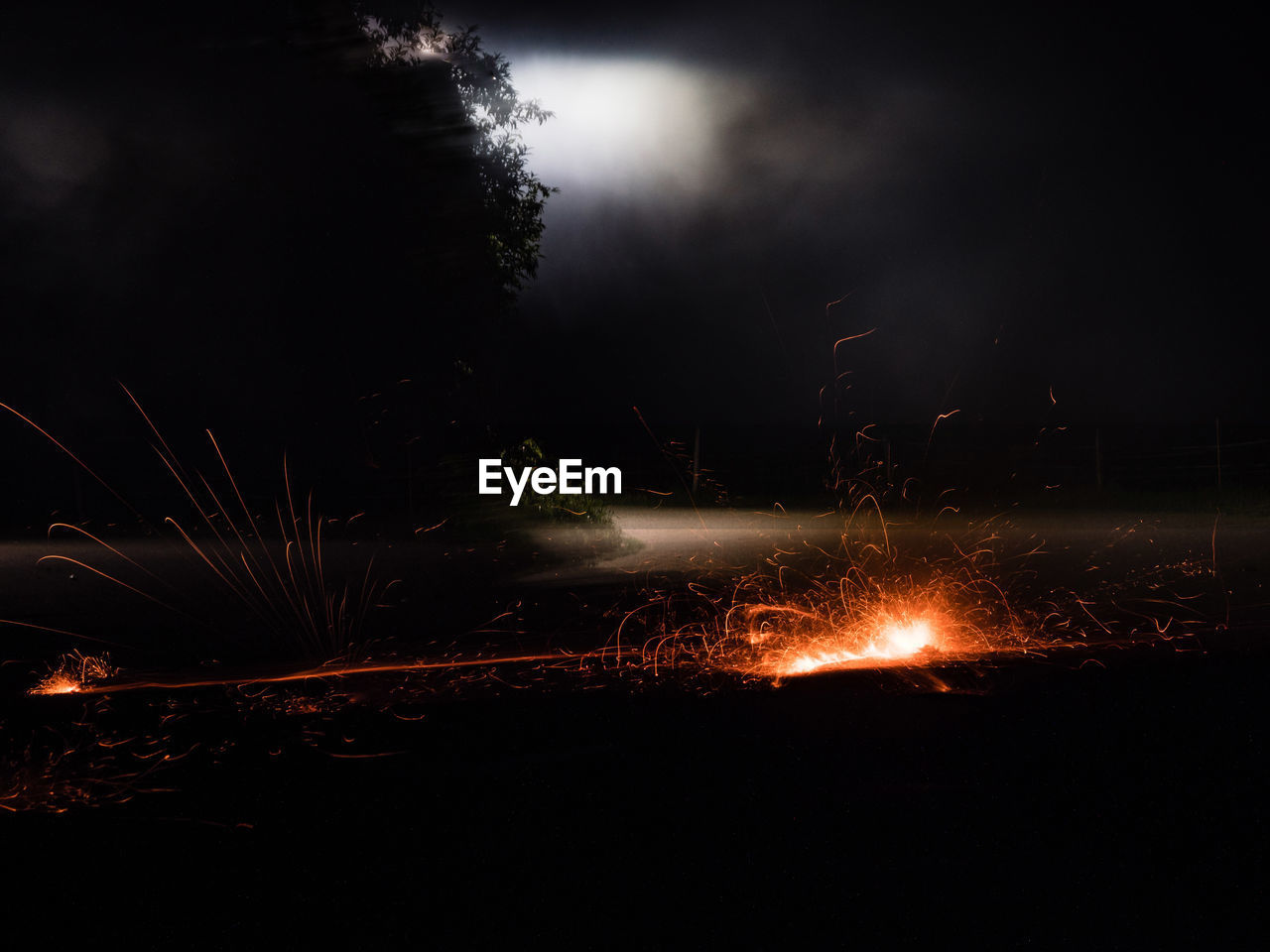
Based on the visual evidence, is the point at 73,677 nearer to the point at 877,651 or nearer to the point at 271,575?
the point at 877,651

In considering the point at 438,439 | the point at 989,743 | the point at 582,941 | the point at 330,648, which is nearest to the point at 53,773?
the point at 582,941

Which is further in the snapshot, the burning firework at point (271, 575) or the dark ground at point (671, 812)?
the burning firework at point (271, 575)

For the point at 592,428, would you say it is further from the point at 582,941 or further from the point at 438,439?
the point at 582,941

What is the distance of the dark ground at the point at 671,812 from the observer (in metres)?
2.26

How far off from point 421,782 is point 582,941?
109 centimetres

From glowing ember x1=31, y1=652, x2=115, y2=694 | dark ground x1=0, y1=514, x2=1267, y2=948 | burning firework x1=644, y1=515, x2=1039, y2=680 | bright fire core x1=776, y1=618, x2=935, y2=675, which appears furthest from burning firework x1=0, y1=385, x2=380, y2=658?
bright fire core x1=776, y1=618, x2=935, y2=675

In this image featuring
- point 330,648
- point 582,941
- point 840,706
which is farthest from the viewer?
point 330,648

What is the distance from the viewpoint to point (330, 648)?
6090 mm

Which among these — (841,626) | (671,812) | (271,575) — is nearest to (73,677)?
(671,812)

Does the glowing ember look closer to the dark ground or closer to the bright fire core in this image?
the dark ground

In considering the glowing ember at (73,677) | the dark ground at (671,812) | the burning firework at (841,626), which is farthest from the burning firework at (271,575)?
the burning firework at (841,626)

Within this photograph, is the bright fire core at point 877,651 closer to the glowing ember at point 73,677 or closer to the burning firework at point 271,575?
the burning firework at point 271,575

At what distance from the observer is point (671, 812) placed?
2801mm

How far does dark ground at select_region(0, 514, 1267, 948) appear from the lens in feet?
7.41
